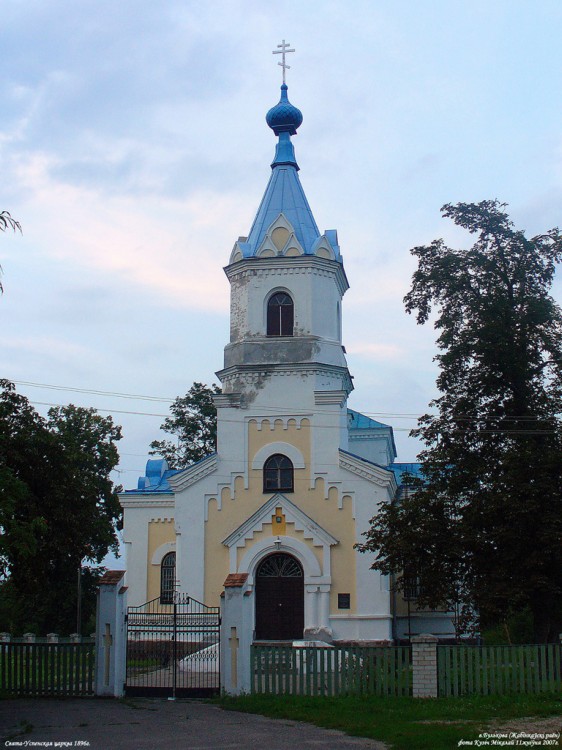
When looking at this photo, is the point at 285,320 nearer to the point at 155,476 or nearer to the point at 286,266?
the point at 286,266

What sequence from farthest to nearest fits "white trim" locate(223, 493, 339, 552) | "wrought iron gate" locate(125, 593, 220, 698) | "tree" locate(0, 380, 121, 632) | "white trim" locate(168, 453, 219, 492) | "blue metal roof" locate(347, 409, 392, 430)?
"blue metal roof" locate(347, 409, 392, 430) → "white trim" locate(168, 453, 219, 492) → "white trim" locate(223, 493, 339, 552) → "wrought iron gate" locate(125, 593, 220, 698) → "tree" locate(0, 380, 121, 632)

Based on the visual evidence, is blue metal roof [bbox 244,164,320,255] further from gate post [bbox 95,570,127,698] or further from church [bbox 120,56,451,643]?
gate post [bbox 95,570,127,698]

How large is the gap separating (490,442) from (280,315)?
998 cm

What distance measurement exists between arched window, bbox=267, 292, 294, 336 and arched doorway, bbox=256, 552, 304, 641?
676 centimetres

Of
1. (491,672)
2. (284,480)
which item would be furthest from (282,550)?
(491,672)

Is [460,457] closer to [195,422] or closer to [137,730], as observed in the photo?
[137,730]

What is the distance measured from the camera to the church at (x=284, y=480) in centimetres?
2584

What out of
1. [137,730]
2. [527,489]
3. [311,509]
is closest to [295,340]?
[311,509]

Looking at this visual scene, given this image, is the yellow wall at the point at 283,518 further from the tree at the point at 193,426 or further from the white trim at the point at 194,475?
the tree at the point at 193,426

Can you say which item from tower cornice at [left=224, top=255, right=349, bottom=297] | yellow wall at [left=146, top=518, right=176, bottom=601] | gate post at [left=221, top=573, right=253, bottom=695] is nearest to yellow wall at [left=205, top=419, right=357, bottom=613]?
yellow wall at [left=146, top=518, right=176, bottom=601]

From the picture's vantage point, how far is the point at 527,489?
730 inches

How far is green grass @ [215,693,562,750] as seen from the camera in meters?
11.9

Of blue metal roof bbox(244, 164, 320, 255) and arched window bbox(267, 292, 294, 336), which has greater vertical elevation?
blue metal roof bbox(244, 164, 320, 255)

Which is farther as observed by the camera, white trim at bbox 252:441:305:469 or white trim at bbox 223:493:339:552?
white trim at bbox 252:441:305:469
